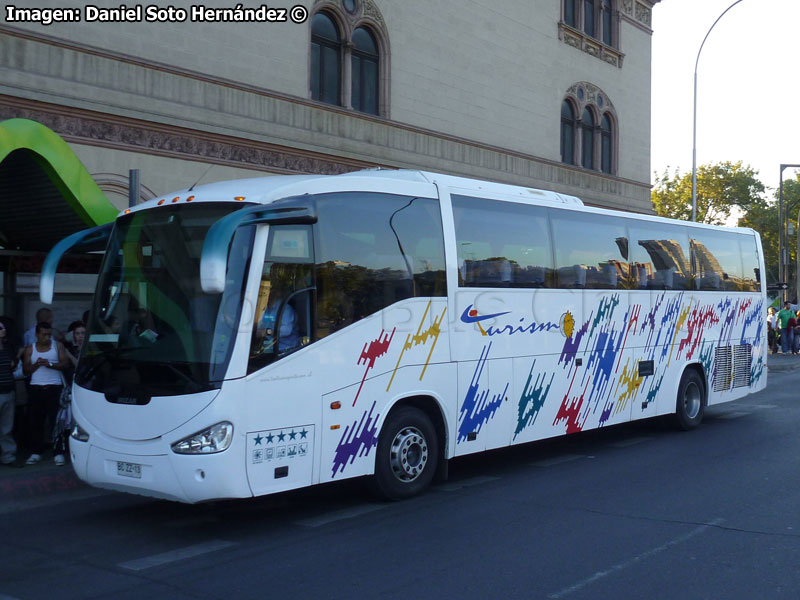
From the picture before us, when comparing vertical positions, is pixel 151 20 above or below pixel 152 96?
above

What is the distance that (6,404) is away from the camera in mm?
9719

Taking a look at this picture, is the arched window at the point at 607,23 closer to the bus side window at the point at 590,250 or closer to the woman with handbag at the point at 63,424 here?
the bus side window at the point at 590,250

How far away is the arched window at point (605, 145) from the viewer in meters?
29.3

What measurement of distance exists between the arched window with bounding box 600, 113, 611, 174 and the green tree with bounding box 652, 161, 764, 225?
1368 inches

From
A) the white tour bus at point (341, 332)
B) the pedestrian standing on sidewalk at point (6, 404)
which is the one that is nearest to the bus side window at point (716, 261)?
the white tour bus at point (341, 332)

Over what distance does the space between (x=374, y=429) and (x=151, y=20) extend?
10442 mm

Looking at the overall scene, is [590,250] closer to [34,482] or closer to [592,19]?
[34,482]

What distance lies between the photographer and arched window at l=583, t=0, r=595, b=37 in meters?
28.3

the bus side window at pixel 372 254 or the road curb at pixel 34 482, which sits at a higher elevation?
the bus side window at pixel 372 254

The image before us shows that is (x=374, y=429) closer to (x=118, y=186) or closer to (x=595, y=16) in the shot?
(x=118, y=186)

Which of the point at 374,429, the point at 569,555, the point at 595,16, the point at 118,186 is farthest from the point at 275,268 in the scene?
the point at 595,16

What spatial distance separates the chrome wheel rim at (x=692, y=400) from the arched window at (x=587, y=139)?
1605 cm

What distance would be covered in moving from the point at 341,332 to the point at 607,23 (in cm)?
2494

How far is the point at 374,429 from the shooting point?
8.12 meters
